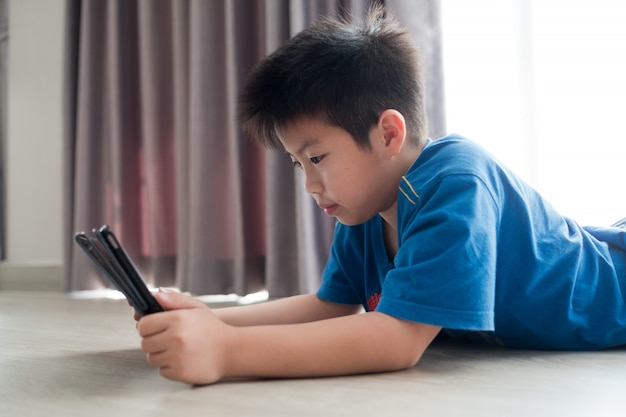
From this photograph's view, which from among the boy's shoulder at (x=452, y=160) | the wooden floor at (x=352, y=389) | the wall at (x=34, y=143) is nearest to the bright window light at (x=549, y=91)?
the wooden floor at (x=352, y=389)

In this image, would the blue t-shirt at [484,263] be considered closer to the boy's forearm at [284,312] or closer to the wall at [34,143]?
the boy's forearm at [284,312]

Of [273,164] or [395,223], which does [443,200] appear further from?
[273,164]

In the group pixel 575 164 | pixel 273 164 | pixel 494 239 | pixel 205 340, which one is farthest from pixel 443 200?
pixel 273 164

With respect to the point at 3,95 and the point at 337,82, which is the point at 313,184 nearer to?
the point at 337,82

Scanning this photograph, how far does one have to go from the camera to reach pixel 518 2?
74.2 inches

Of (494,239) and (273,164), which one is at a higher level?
(273,164)

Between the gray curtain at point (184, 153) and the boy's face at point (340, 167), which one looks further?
the gray curtain at point (184, 153)

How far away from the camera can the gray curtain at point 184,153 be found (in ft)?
6.74

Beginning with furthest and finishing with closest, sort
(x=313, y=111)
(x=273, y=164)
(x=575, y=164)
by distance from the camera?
(x=273, y=164) → (x=575, y=164) → (x=313, y=111)

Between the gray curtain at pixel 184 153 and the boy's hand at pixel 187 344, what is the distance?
1.20 m

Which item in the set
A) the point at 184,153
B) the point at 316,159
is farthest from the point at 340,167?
the point at 184,153

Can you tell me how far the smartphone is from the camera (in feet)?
2.23

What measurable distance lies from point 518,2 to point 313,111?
1.20m

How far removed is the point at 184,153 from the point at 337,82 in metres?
1.48
